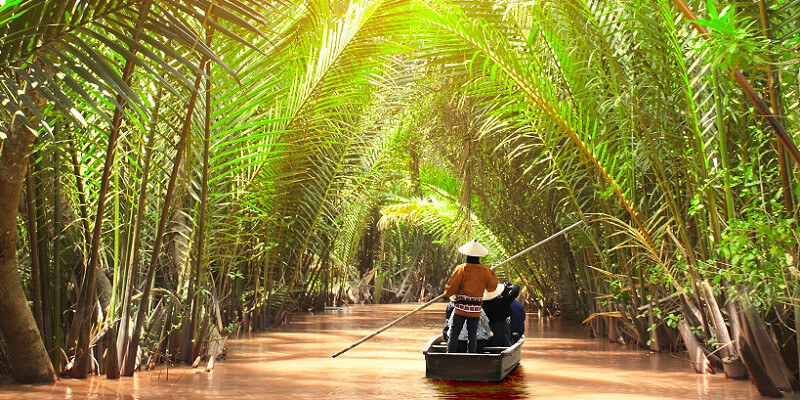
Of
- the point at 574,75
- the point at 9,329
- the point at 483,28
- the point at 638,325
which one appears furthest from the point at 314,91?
the point at 638,325

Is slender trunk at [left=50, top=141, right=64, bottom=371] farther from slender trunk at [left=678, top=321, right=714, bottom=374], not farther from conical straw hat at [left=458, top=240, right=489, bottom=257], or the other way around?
slender trunk at [left=678, top=321, right=714, bottom=374]

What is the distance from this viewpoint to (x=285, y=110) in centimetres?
998

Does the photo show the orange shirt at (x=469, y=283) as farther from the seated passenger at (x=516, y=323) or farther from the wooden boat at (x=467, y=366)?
the seated passenger at (x=516, y=323)

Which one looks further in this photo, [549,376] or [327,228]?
[327,228]

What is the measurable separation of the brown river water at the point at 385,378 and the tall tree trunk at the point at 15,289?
16 centimetres

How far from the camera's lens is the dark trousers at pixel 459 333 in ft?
29.7

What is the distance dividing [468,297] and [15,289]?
14.0 ft

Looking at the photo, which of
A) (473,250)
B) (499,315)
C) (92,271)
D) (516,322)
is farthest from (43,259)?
(516,322)

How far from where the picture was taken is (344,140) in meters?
14.2

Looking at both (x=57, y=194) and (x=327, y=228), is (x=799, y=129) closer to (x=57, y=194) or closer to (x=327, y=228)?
(x=57, y=194)

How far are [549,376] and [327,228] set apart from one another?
7300mm

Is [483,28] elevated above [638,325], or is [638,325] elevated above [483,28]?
[483,28]

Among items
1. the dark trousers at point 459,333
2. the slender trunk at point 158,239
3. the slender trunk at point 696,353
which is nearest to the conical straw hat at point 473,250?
the dark trousers at point 459,333

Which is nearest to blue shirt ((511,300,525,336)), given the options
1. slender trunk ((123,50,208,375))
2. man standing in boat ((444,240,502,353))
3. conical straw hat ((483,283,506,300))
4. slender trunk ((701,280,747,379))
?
conical straw hat ((483,283,506,300))
